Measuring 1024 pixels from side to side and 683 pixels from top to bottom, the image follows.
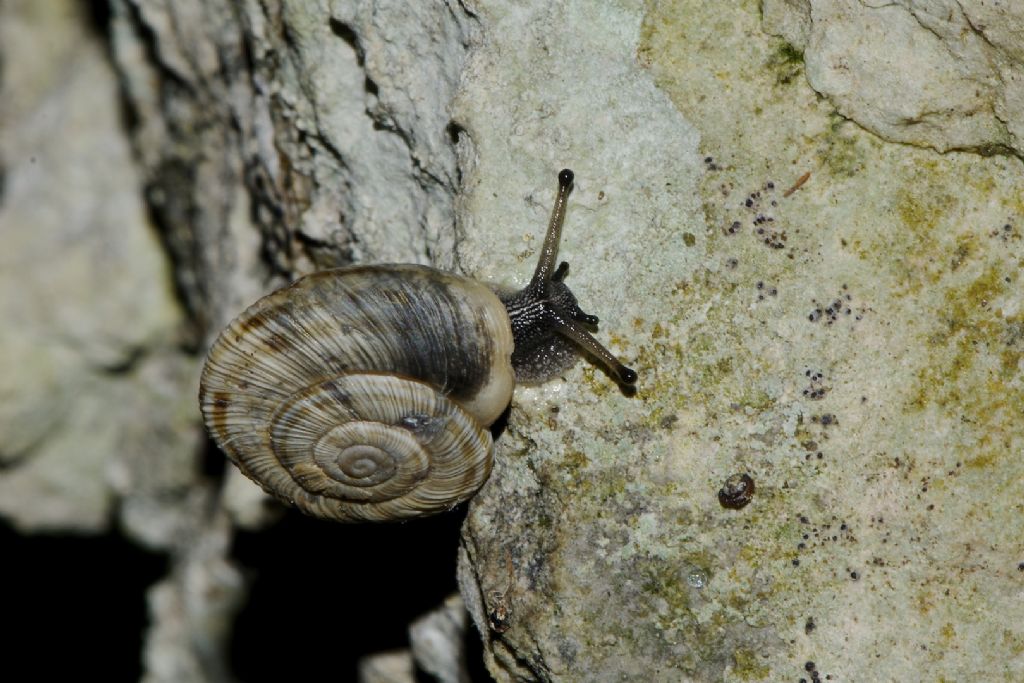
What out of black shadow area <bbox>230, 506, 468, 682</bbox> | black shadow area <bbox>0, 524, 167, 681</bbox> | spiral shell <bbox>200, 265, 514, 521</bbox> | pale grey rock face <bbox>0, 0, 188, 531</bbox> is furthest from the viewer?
black shadow area <bbox>0, 524, 167, 681</bbox>

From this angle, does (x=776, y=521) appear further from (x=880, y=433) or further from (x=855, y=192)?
(x=855, y=192)

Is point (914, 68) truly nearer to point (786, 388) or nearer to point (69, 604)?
point (786, 388)

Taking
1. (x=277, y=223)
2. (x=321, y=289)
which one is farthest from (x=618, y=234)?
(x=277, y=223)

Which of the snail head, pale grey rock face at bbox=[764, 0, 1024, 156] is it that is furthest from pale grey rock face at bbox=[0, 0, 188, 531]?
pale grey rock face at bbox=[764, 0, 1024, 156]

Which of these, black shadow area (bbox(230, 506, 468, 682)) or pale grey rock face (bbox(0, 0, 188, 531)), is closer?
black shadow area (bbox(230, 506, 468, 682))

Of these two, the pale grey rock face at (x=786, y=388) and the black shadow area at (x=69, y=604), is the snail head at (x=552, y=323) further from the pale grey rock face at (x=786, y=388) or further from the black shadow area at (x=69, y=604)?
the black shadow area at (x=69, y=604)

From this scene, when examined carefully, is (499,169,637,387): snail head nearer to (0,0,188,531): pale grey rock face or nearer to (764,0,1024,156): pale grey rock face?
(764,0,1024,156): pale grey rock face

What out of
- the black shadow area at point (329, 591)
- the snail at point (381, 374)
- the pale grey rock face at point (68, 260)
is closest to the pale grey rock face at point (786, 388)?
the snail at point (381, 374)

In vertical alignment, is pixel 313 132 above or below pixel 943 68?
below
